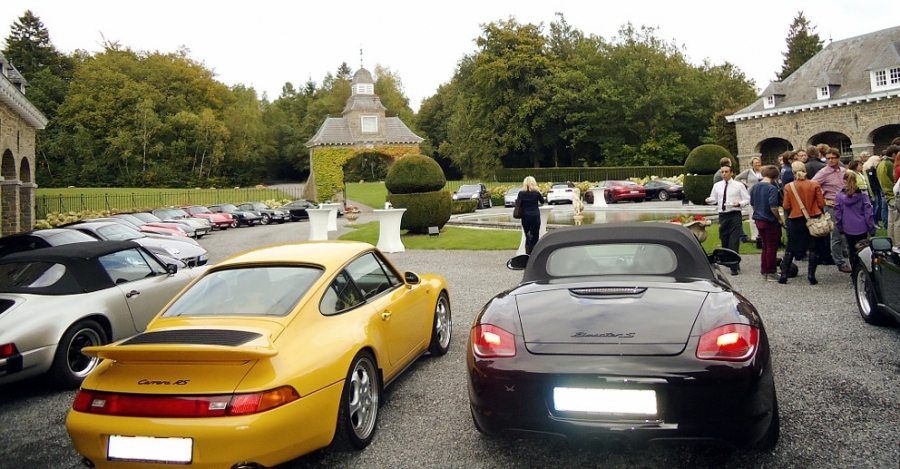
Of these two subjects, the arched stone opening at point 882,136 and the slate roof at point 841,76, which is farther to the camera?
the arched stone opening at point 882,136

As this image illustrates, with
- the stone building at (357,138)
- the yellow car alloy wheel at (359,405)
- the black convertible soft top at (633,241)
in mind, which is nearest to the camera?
the yellow car alloy wheel at (359,405)

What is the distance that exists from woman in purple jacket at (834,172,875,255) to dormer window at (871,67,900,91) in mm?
32481

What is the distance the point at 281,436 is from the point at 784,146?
45812mm

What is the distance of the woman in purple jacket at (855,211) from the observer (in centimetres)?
848

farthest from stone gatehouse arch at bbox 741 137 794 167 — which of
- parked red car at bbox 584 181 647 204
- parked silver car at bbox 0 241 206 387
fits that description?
parked silver car at bbox 0 241 206 387

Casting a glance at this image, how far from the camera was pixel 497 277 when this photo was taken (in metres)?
11.5

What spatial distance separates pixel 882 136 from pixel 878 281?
121 ft

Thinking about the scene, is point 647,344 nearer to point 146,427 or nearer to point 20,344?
point 146,427

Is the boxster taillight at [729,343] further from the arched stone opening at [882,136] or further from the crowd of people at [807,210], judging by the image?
the arched stone opening at [882,136]

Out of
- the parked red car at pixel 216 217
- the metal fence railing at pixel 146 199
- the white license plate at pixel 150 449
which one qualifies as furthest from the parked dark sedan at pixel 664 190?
the white license plate at pixel 150 449

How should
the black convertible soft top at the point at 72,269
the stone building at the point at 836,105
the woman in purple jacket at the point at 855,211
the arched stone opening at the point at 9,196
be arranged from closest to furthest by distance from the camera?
1. the black convertible soft top at the point at 72,269
2. the woman in purple jacket at the point at 855,211
3. the arched stone opening at the point at 9,196
4. the stone building at the point at 836,105

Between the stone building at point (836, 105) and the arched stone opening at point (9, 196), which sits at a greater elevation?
the stone building at point (836, 105)

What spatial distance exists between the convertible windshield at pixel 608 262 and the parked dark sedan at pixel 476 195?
32069 mm

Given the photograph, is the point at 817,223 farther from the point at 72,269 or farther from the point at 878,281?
the point at 72,269
